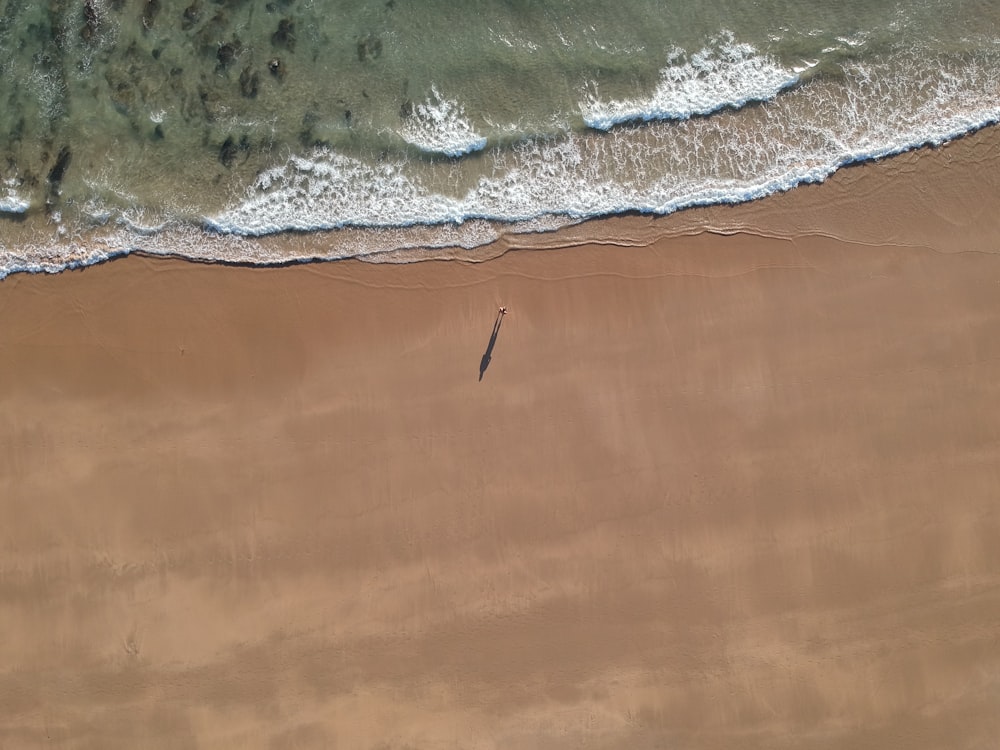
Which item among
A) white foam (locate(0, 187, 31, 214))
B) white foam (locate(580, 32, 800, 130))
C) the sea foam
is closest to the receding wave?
the sea foam

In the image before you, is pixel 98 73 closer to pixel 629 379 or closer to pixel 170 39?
pixel 170 39

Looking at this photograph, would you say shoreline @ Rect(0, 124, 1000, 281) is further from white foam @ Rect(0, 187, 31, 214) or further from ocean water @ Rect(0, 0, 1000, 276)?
white foam @ Rect(0, 187, 31, 214)

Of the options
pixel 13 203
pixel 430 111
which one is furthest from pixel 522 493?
pixel 13 203

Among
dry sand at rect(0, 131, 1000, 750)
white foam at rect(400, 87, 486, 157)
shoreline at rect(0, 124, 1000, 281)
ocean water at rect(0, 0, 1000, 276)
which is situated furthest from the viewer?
white foam at rect(400, 87, 486, 157)

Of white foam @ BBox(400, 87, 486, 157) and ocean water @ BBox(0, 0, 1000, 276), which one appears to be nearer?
ocean water @ BBox(0, 0, 1000, 276)

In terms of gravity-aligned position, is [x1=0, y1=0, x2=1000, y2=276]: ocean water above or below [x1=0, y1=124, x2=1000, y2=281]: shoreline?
above

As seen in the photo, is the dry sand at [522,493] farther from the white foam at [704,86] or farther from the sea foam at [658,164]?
the white foam at [704,86]
